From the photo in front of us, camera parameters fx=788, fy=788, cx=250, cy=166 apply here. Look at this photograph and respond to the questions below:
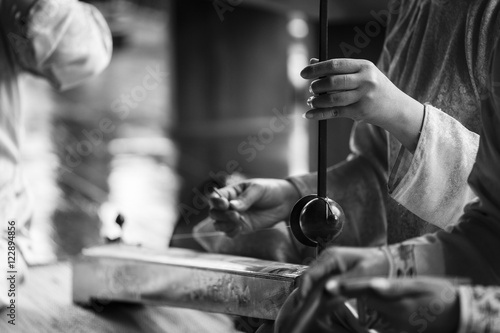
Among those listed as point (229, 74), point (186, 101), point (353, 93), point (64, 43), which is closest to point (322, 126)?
point (353, 93)

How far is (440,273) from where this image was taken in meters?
0.68

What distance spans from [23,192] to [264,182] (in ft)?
1.89

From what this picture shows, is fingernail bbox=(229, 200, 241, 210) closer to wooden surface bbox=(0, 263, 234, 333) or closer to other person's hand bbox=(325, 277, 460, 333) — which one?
wooden surface bbox=(0, 263, 234, 333)

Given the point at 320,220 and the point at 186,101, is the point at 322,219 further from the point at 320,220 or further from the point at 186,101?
the point at 186,101

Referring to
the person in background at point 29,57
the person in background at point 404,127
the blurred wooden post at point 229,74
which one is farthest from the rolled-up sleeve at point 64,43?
the blurred wooden post at point 229,74

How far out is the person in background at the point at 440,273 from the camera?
0.61 meters

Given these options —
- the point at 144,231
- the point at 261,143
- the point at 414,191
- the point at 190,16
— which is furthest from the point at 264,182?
the point at 190,16

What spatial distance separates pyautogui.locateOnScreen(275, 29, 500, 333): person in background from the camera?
23.9 inches

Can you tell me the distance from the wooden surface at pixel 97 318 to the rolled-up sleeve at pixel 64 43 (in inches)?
16.4

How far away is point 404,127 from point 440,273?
0.19 metres

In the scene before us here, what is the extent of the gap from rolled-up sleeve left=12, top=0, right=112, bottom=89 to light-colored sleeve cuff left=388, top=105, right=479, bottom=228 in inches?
30.9

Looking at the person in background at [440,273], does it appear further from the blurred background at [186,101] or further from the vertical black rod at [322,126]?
the blurred background at [186,101]

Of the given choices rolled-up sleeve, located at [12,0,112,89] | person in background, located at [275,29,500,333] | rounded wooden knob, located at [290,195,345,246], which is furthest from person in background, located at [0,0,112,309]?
Result: person in background, located at [275,29,500,333]

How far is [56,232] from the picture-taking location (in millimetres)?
2023
